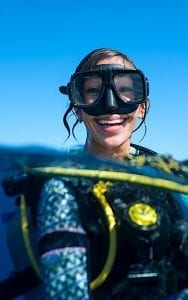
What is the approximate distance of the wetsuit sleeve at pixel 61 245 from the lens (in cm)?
256

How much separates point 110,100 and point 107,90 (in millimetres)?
74

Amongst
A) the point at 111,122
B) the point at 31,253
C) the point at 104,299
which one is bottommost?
the point at 104,299

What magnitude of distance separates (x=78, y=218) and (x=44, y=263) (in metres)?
0.29

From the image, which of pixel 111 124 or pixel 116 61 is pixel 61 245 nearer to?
pixel 111 124

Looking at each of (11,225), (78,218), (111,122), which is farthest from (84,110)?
(78,218)

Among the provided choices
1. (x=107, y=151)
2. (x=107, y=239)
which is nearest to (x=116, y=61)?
(x=107, y=151)

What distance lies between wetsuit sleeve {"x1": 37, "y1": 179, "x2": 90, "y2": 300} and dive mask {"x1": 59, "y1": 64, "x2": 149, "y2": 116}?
118 centimetres

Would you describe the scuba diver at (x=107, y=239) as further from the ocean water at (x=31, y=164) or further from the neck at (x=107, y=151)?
the neck at (x=107, y=151)

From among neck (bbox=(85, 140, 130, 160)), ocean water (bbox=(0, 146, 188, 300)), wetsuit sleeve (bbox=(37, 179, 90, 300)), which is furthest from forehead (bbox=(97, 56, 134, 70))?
wetsuit sleeve (bbox=(37, 179, 90, 300))

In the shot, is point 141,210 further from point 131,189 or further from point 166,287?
point 166,287

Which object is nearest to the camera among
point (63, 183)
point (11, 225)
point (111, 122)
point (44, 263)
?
point (44, 263)

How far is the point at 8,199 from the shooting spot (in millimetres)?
3570

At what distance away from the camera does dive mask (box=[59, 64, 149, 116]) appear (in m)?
3.83

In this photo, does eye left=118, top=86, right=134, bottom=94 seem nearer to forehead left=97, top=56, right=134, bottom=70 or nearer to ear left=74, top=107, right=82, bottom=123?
forehead left=97, top=56, right=134, bottom=70
